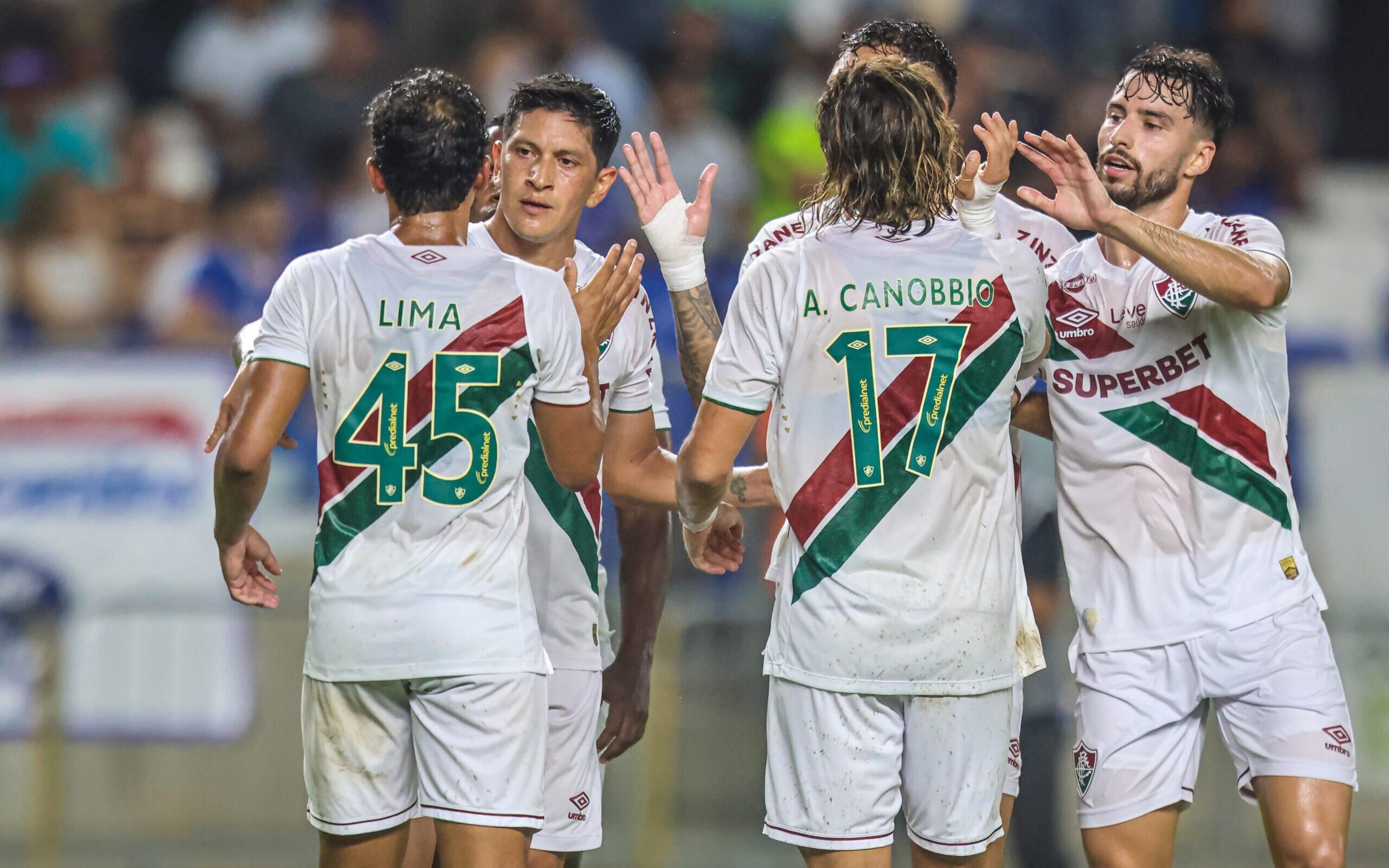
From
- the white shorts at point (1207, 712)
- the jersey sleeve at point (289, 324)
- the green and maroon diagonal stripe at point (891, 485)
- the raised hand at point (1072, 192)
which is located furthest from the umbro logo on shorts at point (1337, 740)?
the jersey sleeve at point (289, 324)

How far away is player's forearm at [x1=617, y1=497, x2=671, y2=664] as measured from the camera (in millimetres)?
5289

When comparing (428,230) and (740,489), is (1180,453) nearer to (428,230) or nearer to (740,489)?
(740,489)

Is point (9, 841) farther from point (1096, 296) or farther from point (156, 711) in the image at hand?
point (1096, 296)

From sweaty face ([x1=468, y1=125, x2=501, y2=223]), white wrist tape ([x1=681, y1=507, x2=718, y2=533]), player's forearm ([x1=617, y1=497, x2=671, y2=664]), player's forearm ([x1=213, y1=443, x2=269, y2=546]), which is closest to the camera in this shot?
player's forearm ([x1=213, y1=443, x2=269, y2=546])

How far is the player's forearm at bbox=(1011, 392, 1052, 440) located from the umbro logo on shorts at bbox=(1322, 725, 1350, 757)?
1173mm

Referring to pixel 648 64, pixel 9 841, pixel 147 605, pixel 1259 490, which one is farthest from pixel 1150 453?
pixel 648 64

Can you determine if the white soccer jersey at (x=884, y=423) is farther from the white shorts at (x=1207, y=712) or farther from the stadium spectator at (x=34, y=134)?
the stadium spectator at (x=34, y=134)

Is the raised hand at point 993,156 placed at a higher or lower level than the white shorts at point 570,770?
higher

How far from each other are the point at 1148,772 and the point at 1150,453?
0.94 m

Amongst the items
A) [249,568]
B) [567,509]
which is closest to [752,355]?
[567,509]

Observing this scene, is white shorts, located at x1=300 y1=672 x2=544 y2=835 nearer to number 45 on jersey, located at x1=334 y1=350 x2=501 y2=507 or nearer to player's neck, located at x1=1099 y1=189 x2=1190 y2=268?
number 45 on jersey, located at x1=334 y1=350 x2=501 y2=507

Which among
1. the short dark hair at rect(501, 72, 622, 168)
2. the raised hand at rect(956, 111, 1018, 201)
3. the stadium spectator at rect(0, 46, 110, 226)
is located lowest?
the raised hand at rect(956, 111, 1018, 201)

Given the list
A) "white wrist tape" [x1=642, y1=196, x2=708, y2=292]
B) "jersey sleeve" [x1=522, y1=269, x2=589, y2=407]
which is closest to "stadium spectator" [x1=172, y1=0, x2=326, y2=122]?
"white wrist tape" [x1=642, y1=196, x2=708, y2=292]

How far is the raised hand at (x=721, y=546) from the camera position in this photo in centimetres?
471
